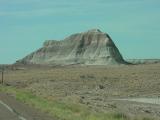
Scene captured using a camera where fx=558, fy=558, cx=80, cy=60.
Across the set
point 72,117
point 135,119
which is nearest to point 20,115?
point 72,117

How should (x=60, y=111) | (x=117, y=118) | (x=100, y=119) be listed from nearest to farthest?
(x=100, y=119)
(x=117, y=118)
(x=60, y=111)

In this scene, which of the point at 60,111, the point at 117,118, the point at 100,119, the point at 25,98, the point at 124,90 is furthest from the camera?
the point at 124,90

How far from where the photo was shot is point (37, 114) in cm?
2189

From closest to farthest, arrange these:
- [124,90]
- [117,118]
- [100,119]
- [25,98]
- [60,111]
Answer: [100,119] → [117,118] → [60,111] → [25,98] → [124,90]

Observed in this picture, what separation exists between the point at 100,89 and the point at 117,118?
31.9 m

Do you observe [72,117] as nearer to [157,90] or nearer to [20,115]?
[20,115]

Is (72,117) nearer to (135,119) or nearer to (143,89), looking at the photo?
(135,119)

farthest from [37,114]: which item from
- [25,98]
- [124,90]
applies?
[124,90]

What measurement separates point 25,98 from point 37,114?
11313mm

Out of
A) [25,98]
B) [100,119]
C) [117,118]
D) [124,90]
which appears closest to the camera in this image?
[100,119]

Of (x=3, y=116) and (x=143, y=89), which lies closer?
(x=3, y=116)

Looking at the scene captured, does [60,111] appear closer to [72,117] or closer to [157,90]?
[72,117]

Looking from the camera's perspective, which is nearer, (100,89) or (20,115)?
(20,115)

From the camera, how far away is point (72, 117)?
64.7 ft
